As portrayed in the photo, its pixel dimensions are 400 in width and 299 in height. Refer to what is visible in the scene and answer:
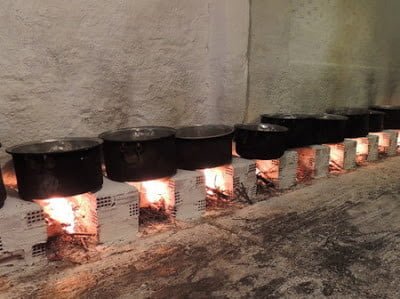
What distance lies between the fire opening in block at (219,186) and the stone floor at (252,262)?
27cm

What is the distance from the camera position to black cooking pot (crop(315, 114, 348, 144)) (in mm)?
4891

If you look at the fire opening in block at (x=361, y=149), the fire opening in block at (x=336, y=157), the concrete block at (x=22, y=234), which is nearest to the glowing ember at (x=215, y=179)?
the concrete block at (x=22, y=234)

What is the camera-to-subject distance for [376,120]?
5949 mm

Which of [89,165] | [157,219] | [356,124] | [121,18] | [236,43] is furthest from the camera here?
[356,124]

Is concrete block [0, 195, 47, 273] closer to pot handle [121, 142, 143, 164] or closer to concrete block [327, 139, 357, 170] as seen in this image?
pot handle [121, 142, 143, 164]

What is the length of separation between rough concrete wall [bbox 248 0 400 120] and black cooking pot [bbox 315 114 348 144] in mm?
633

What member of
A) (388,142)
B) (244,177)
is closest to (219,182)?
(244,177)

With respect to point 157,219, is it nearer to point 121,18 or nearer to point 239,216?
point 239,216

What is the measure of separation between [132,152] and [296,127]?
232 centimetres

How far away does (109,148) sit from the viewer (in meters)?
3.14

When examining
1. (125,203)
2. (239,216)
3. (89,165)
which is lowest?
(239,216)

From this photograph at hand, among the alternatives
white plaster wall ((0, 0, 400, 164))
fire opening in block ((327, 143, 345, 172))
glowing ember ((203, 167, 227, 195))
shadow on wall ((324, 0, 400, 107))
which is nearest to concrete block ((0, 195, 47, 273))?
white plaster wall ((0, 0, 400, 164))

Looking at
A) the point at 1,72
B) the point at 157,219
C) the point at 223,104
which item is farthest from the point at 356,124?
the point at 1,72

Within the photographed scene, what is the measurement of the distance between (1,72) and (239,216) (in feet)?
7.75
